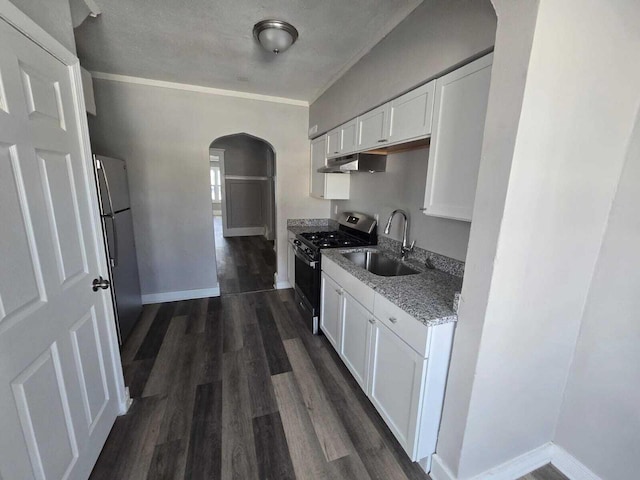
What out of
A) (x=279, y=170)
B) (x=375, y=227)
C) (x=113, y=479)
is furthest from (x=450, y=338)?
(x=279, y=170)

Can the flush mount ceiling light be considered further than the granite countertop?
Yes

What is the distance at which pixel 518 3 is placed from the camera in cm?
93

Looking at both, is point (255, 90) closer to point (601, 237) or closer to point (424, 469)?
point (601, 237)

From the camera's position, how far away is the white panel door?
95cm

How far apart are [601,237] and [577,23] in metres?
0.91

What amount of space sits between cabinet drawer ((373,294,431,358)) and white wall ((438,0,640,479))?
0.50 feet

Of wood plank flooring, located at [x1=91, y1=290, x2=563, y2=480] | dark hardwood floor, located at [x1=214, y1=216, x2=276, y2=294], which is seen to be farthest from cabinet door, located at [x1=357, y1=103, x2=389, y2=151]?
dark hardwood floor, located at [x1=214, y1=216, x2=276, y2=294]

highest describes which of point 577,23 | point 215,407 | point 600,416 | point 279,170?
point 577,23

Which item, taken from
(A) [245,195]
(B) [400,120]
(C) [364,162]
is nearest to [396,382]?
(B) [400,120]

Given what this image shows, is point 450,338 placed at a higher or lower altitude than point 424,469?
higher

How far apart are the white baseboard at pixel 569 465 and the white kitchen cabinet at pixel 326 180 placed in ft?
8.81

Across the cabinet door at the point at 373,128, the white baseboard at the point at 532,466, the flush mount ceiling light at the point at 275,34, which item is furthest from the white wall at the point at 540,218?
the flush mount ceiling light at the point at 275,34

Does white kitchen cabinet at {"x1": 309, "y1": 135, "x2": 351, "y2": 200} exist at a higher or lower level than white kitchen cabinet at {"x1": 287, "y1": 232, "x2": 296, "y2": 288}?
higher

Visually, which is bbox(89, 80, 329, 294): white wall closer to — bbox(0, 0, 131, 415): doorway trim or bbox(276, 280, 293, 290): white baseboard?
bbox(276, 280, 293, 290): white baseboard
